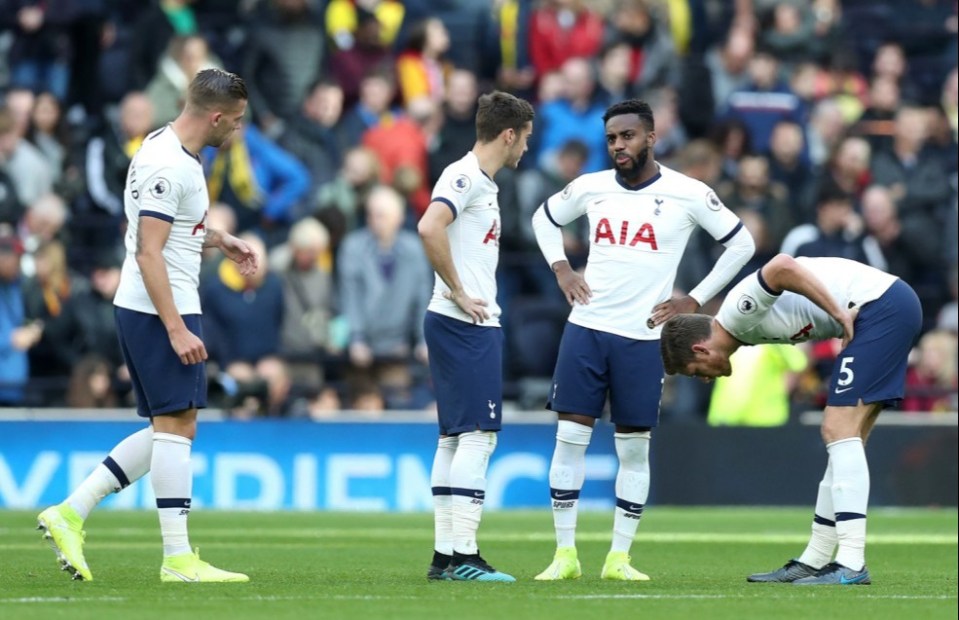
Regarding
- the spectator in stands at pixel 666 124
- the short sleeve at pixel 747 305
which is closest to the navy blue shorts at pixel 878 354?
the short sleeve at pixel 747 305

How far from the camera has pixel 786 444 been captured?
709 inches

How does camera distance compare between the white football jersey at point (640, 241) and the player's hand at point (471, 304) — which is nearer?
the player's hand at point (471, 304)

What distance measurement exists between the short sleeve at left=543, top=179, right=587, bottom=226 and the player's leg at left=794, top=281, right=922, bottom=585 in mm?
1914

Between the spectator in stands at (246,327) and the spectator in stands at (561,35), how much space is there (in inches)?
197

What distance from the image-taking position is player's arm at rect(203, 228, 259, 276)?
34.9 feet

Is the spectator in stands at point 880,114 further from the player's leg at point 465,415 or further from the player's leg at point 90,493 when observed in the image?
the player's leg at point 90,493

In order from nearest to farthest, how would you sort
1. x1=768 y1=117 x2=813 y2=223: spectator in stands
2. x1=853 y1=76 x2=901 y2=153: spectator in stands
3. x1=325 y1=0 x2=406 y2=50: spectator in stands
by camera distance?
x1=768 y1=117 x2=813 y2=223: spectator in stands → x1=325 y1=0 x2=406 y2=50: spectator in stands → x1=853 y1=76 x2=901 y2=153: spectator in stands

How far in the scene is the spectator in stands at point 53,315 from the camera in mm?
18531

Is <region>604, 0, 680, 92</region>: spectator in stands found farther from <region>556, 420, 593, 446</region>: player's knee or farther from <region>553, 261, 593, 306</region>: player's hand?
<region>556, 420, 593, 446</region>: player's knee

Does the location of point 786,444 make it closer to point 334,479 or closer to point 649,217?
point 334,479

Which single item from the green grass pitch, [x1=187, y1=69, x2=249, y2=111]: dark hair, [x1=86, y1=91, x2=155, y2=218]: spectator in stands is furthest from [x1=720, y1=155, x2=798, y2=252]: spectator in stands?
[x1=187, y1=69, x2=249, y2=111]: dark hair

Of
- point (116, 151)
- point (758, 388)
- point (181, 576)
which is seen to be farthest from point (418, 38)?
point (181, 576)

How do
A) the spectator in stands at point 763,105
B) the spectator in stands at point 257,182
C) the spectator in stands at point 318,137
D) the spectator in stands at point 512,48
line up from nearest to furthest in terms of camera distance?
the spectator in stands at point 257,182
the spectator in stands at point 318,137
the spectator in stands at point 763,105
the spectator in stands at point 512,48

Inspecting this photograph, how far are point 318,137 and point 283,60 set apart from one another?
111 centimetres
